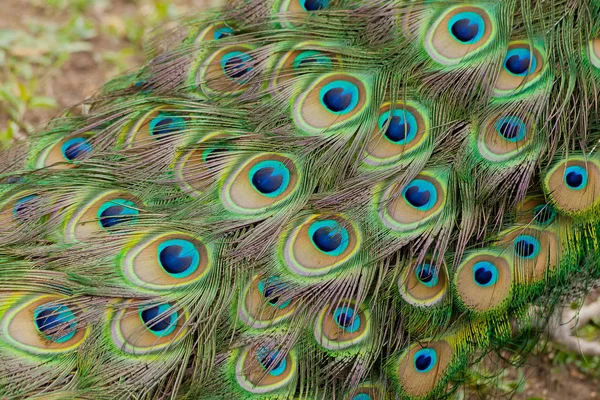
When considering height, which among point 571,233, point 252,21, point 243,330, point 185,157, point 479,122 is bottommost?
point 571,233

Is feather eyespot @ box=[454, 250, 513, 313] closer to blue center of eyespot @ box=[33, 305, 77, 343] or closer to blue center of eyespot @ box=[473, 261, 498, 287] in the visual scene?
blue center of eyespot @ box=[473, 261, 498, 287]

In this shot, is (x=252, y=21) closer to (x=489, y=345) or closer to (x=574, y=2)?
(x=574, y=2)

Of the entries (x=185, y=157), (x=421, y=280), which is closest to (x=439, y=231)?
(x=421, y=280)

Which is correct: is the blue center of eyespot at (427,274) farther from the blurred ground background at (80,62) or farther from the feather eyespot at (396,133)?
the blurred ground background at (80,62)

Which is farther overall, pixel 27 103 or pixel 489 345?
pixel 27 103

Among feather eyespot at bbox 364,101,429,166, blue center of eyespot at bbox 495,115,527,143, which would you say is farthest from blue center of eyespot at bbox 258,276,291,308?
blue center of eyespot at bbox 495,115,527,143

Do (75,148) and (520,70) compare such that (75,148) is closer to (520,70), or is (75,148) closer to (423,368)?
(423,368)
